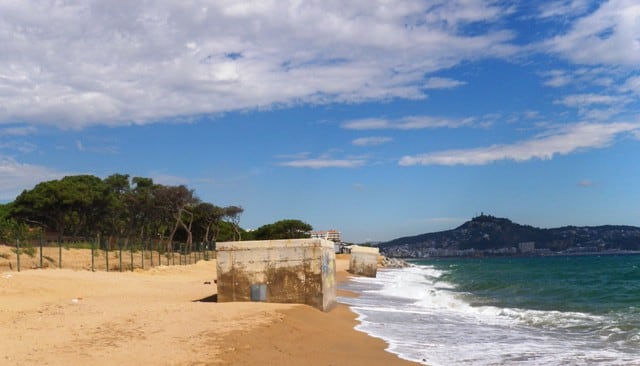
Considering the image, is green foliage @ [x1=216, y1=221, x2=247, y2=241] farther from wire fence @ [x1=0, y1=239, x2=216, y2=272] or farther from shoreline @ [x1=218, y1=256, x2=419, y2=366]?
shoreline @ [x1=218, y1=256, x2=419, y2=366]

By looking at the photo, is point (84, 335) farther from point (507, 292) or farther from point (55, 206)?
point (55, 206)

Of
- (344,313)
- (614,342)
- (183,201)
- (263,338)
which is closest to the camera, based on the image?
(263,338)

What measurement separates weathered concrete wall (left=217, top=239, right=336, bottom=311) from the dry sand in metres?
0.71

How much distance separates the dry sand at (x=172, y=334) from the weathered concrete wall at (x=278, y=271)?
71cm

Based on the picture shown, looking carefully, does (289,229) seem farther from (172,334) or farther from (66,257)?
(172,334)

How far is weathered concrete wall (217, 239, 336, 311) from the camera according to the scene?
1655 cm

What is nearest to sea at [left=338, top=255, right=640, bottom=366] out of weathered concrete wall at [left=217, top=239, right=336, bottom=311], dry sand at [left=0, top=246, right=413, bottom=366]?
dry sand at [left=0, top=246, right=413, bottom=366]

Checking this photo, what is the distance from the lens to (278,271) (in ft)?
55.1

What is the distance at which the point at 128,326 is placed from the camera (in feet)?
37.8

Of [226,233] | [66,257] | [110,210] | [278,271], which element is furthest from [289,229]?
[278,271]

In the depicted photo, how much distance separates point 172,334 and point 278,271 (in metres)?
6.09

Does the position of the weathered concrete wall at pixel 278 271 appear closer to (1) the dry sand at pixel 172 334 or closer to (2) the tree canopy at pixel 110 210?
(1) the dry sand at pixel 172 334

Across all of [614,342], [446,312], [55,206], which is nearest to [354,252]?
[55,206]

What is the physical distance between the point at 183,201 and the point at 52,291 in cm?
4366
